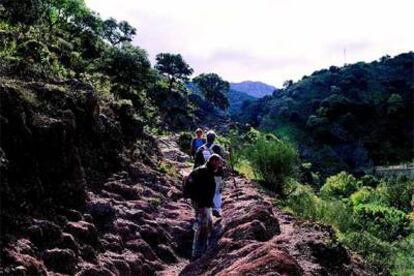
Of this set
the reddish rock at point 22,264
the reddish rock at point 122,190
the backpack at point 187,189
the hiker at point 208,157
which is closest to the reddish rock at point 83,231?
the reddish rock at point 22,264

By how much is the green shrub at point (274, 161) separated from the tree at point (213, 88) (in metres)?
66.0

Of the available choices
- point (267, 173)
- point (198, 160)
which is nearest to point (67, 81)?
point (198, 160)

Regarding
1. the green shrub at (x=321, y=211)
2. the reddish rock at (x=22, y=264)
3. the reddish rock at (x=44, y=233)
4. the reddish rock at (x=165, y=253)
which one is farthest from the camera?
the green shrub at (x=321, y=211)

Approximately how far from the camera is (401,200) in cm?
2695

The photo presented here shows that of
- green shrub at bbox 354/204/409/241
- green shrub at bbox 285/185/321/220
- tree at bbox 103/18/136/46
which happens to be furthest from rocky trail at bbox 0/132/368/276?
tree at bbox 103/18/136/46

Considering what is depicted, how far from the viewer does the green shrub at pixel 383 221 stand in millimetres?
16722

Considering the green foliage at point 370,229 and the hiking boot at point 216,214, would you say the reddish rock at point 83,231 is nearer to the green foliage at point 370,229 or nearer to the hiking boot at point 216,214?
the hiking boot at point 216,214

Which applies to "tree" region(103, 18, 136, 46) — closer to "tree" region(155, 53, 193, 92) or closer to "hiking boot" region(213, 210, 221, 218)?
"tree" region(155, 53, 193, 92)

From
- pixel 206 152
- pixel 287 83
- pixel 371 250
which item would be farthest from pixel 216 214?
pixel 287 83

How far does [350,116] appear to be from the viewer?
247 feet

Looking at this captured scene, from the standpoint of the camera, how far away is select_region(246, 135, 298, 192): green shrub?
14.9m

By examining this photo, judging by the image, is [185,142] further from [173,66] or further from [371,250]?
[173,66]

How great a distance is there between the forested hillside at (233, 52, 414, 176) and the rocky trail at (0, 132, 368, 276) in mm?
55171

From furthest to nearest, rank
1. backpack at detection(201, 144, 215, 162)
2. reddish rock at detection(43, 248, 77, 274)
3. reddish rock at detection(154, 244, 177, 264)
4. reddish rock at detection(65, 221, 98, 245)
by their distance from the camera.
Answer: backpack at detection(201, 144, 215, 162) → reddish rock at detection(154, 244, 177, 264) → reddish rock at detection(65, 221, 98, 245) → reddish rock at detection(43, 248, 77, 274)
